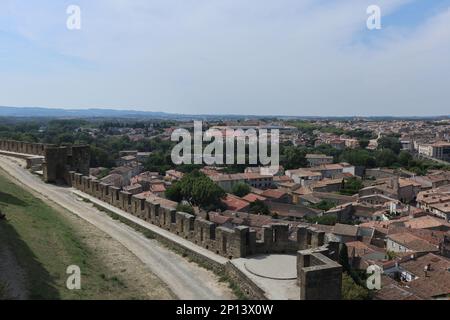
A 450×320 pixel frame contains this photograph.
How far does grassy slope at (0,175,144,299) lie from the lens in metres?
6.95

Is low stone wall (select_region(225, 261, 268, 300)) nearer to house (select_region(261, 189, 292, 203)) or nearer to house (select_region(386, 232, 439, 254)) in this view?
house (select_region(386, 232, 439, 254))

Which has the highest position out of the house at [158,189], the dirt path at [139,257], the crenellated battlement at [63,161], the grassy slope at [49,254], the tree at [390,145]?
the crenellated battlement at [63,161]

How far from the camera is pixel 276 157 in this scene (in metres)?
97.9

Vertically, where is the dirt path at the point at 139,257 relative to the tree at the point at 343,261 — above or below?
above

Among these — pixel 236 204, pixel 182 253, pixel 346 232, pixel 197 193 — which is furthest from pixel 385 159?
pixel 182 253

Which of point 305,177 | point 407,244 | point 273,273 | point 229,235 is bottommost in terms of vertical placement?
point 407,244

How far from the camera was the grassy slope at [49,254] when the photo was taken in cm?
695

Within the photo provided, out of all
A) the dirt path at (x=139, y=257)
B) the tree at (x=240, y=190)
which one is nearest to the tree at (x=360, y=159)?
the tree at (x=240, y=190)

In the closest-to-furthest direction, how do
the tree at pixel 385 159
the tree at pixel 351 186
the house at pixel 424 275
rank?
the house at pixel 424 275
the tree at pixel 351 186
the tree at pixel 385 159

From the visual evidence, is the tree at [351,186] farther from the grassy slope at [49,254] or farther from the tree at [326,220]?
the grassy slope at [49,254]

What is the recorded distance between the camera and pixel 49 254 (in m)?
8.48

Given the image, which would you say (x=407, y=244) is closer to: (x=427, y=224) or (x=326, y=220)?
(x=427, y=224)
